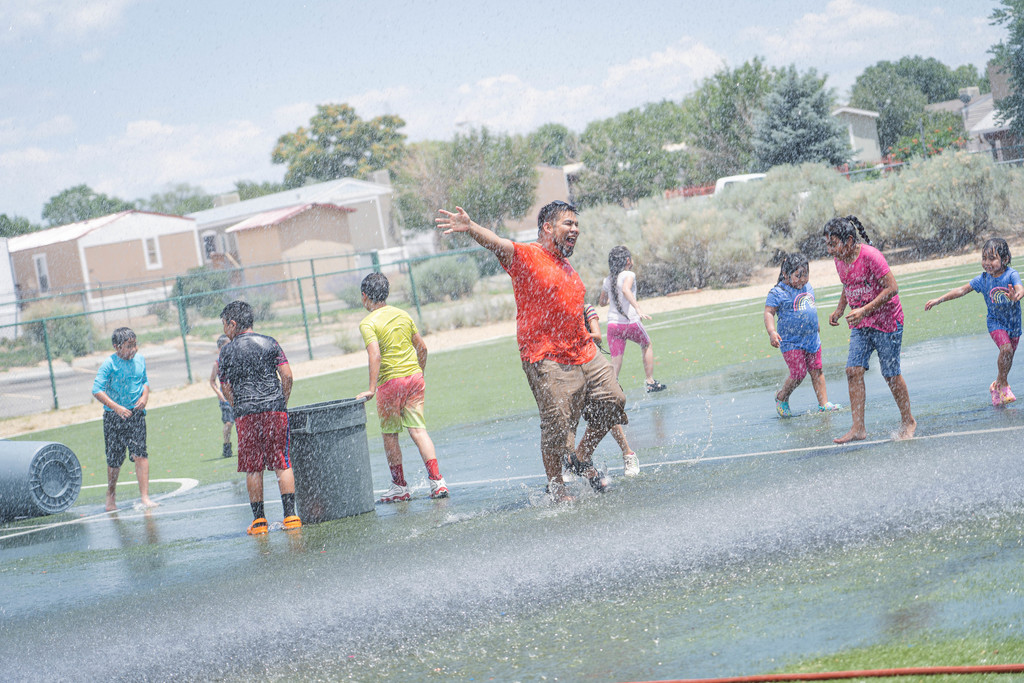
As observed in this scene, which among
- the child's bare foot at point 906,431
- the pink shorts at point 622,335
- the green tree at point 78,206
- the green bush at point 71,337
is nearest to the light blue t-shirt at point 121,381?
the pink shorts at point 622,335

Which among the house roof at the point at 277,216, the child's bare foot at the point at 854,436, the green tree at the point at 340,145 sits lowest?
the child's bare foot at the point at 854,436

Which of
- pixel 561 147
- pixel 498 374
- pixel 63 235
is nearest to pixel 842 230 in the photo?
pixel 498 374

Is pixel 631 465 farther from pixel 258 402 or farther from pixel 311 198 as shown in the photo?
pixel 311 198

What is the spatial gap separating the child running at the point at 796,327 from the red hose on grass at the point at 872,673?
5723 mm

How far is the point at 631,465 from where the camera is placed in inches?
320

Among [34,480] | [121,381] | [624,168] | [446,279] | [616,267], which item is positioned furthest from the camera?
[624,168]

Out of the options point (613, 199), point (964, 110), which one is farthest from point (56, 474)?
point (964, 110)

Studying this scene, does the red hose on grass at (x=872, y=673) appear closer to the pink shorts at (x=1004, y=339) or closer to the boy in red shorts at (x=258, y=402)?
the boy in red shorts at (x=258, y=402)

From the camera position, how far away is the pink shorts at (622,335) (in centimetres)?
1217

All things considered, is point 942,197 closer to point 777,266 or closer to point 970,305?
point 777,266

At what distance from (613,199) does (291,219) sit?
909 inches

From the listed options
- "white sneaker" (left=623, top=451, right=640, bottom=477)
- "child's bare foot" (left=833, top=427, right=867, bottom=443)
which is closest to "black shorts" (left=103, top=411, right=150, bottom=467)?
"white sneaker" (left=623, top=451, right=640, bottom=477)

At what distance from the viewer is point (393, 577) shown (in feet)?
20.3

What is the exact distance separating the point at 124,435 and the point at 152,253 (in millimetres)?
53467
